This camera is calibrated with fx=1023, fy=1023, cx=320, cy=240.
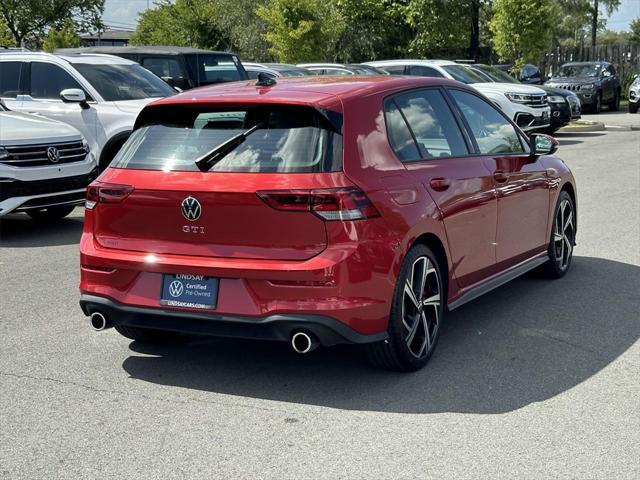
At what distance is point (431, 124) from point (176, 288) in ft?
6.60

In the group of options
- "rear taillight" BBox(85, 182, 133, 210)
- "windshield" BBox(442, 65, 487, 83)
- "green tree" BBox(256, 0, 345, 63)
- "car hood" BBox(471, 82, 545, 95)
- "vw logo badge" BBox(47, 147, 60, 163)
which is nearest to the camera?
"rear taillight" BBox(85, 182, 133, 210)

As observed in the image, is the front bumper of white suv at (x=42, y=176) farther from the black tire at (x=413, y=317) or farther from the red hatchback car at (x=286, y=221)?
the black tire at (x=413, y=317)

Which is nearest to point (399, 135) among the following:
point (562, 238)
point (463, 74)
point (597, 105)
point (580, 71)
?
point (562, 238)

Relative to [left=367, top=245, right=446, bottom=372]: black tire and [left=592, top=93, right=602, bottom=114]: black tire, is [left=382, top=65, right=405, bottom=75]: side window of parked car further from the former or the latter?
[left=367, top=245, right=446, bottom=372]: black tire

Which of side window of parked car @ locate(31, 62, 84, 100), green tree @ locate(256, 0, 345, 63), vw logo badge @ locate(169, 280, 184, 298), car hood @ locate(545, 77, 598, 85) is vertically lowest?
vw logo badge @ locate(169, 280, 184, 298)

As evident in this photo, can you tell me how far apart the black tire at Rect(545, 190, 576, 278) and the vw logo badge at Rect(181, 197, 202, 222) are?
362 centimetres

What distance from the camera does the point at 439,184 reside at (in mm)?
6137

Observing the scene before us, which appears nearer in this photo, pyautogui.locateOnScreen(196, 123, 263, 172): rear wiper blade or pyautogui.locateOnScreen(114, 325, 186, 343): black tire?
pyautogui.locateOnScreen(196, 123, 263, 172): rear wiper blade

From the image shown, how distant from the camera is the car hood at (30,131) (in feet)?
35.1

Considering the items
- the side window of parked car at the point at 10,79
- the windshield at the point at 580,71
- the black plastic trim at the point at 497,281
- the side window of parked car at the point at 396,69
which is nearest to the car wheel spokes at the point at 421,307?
the black plastic trim at the point at 497,281

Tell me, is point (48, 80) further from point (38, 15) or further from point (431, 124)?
point (38, 15)

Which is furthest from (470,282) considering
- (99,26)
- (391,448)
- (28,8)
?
(99,26)

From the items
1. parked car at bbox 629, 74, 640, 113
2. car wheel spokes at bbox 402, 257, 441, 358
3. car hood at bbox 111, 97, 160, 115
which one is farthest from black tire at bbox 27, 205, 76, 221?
parked car at bbox 629, 74, 640, 113

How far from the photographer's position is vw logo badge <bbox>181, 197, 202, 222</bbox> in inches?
215
